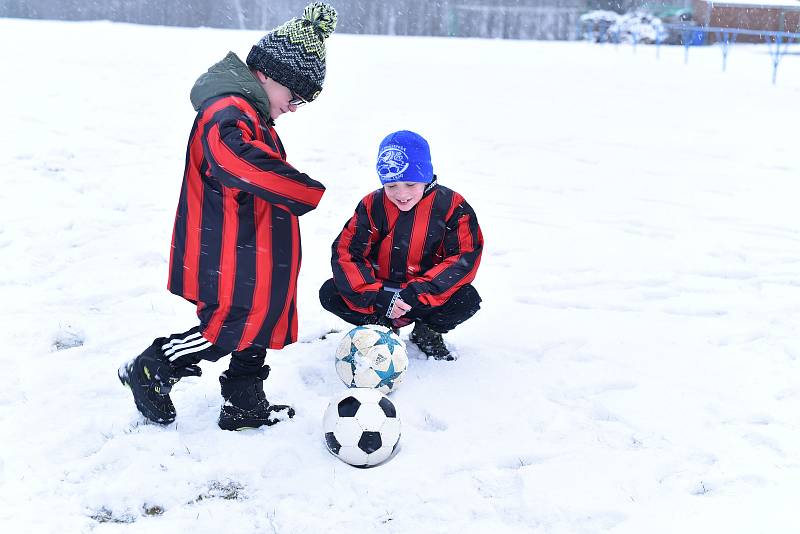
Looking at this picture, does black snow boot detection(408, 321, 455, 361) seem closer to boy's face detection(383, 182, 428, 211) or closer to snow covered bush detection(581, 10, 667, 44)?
boy's face detection(383, 182, 428, 211)

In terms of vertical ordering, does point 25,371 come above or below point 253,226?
below

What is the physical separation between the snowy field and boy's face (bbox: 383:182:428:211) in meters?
0.87

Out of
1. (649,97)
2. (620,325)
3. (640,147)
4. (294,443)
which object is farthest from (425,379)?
(649,97)

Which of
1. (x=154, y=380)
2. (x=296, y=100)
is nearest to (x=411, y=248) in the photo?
(x=296, y=100)

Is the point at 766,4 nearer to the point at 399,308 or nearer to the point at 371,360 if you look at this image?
the point at 399,308

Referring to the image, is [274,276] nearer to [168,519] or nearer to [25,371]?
[168,519]

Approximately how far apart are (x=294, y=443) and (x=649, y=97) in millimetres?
12040

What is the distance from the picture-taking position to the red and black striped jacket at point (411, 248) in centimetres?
374

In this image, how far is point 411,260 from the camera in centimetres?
388

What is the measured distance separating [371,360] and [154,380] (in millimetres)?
993

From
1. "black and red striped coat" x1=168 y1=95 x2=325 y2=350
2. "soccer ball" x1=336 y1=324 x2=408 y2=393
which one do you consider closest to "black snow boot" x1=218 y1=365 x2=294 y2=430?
"black and red striped coat" x1=168 y1=95 x2=325 y2=350

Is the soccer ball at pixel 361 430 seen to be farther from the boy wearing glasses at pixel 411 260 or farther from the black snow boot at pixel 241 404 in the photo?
the boy wearing glasses at pixel 411 260

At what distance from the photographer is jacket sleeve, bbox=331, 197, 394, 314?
3.74 m

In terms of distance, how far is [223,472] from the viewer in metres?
2.87
